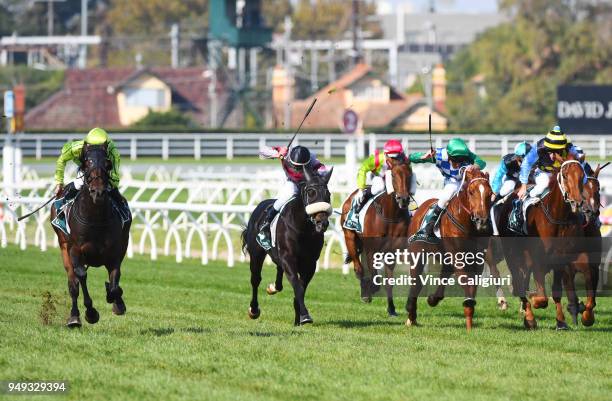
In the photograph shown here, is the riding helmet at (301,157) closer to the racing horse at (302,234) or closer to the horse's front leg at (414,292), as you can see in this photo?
the racing horse at (302,234)

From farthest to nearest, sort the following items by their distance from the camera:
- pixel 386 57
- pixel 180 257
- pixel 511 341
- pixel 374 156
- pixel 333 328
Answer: pixel 386 57
pixel 180 257
pixel 374 156
pixel 333 328
pixel 511 341

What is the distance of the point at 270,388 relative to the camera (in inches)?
349

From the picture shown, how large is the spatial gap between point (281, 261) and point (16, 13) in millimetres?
96434

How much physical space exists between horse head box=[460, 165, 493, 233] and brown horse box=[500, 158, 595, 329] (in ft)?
2.32

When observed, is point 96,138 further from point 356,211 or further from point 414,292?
point 356,211

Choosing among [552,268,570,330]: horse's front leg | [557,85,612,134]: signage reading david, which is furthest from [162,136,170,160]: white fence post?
[552,268,570,330]: horse's front leg

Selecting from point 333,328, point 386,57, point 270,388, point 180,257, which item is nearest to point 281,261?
point 333,328

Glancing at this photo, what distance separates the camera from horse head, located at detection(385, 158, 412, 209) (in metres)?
12.4

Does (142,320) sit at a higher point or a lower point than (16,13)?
lower

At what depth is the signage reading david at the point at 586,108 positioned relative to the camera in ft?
91.9

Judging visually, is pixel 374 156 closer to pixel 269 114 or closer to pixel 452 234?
pixel 452 234

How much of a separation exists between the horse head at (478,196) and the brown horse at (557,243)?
707 millimetres

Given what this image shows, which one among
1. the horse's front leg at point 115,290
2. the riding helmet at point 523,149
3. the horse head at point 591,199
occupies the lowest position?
the horse's front leg at point 115,290

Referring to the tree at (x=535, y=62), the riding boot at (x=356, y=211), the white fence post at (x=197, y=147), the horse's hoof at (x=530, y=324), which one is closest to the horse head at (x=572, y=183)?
the horse's hoof at (x=530, y=324)
